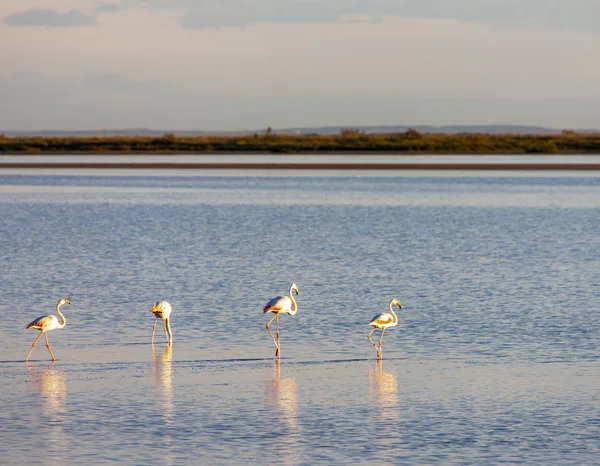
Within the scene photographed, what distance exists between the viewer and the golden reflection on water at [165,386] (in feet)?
36.6

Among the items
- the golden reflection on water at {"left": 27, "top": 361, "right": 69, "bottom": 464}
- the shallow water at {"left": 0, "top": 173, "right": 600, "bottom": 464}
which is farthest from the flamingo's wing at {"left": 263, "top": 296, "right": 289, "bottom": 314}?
the golden reflection on water at {"left": 27, "top": 361, "right": 69, "bottom": 464}

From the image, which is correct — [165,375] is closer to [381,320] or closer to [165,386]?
[165,386]

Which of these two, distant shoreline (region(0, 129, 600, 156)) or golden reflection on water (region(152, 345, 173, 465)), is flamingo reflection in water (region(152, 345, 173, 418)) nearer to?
golden reflection on water (region(152, 345, 173, 465))

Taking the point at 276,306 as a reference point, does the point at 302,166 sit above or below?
below

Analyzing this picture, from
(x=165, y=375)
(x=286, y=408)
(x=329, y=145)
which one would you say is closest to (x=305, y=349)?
(x=165, y=375)

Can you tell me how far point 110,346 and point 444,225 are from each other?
2656cm

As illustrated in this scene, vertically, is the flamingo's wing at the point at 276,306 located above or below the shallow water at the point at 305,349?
above

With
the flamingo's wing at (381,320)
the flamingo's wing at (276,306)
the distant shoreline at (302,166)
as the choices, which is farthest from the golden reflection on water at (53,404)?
the distant shoreline at (302,166)

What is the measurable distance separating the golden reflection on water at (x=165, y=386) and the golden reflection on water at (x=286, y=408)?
3.54ft

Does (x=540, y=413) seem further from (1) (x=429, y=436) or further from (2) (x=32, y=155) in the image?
(2) (x=32, y=155)

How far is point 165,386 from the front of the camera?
13.9 metres

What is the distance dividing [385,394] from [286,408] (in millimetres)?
1350

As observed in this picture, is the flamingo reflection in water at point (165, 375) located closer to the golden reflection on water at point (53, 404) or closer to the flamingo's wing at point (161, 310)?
the flamingo's wing at point (161, 310)

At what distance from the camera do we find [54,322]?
629 inches
